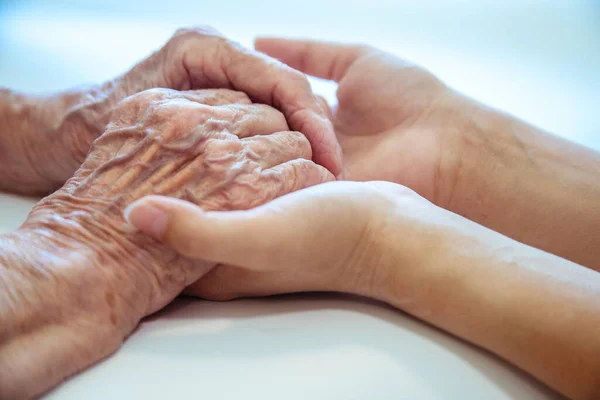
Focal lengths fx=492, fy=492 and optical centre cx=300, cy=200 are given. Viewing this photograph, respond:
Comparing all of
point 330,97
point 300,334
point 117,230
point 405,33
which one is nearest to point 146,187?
point 117,230

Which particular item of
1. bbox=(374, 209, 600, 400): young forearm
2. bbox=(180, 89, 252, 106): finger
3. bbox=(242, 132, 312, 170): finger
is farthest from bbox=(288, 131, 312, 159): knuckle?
bbox=(374, 209, 600, 400): young forearm

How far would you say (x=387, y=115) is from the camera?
120 cm

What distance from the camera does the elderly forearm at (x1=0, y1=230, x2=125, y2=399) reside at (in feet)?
2.06

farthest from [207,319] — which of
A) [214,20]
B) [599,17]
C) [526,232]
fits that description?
[599,17]

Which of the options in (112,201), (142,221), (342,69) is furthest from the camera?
(342,69)

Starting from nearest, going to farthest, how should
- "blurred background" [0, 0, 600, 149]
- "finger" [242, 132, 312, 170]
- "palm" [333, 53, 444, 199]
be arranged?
"finger" [242, 132, 312, 170] < "palm" [333, 53, 444, 199] < "blurred background" [0, 0, 600, 149]

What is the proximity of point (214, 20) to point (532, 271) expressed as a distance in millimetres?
2038

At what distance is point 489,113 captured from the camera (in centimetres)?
117

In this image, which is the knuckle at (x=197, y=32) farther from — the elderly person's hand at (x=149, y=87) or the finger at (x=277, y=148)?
the finger at (x=277, y=148)

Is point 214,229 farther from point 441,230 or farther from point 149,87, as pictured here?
point 149,87

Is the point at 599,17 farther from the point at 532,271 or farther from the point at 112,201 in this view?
the point at 112,201

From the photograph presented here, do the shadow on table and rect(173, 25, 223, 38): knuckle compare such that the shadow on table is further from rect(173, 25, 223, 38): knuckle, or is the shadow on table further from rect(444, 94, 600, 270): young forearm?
rect(173, 25, 223, 38): knuckle

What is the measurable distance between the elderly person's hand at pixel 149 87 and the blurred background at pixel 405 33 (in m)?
0.69

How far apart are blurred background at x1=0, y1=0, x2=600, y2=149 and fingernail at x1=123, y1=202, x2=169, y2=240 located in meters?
1.24
